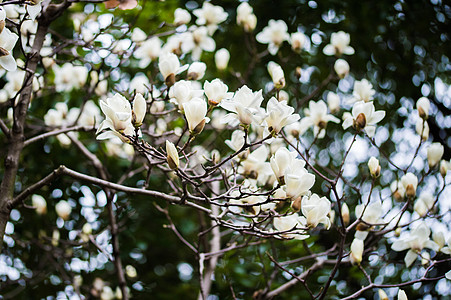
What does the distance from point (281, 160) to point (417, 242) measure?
0.61 metres

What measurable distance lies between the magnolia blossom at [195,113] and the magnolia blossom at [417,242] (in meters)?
0.75

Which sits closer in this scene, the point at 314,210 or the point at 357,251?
the point at 314,210

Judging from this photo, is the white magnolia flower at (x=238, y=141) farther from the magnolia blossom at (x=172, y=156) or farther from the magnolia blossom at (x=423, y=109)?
the magnolia blossom at (x=423, y=109)

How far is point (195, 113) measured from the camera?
3.10 feet

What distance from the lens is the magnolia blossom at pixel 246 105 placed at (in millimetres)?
957

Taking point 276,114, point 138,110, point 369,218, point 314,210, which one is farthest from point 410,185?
point 138,110

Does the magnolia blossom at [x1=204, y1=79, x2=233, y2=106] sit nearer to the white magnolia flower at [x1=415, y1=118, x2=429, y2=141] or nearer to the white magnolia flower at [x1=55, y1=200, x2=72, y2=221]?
the white magnolia flower at [x1=415, y1=118, x2=429, y2=141]

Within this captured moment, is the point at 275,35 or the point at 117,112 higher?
the point at 117,112

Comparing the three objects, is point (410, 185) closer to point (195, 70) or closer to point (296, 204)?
point (296, 204)

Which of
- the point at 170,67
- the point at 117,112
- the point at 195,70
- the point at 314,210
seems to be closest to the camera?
the point at 117,112

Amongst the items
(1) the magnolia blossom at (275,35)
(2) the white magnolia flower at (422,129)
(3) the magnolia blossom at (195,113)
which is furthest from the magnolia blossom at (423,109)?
(3) the magnolia blossom at (195,113)

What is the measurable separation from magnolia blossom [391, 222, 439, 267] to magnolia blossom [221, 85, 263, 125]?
0.66 meters

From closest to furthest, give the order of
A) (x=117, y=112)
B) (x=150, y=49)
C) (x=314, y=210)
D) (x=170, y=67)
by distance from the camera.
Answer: (x=117, y=112), (x=314, y=210), (x=170, y=67), (x=150, y=49)

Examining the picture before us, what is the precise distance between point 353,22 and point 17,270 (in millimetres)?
1998
